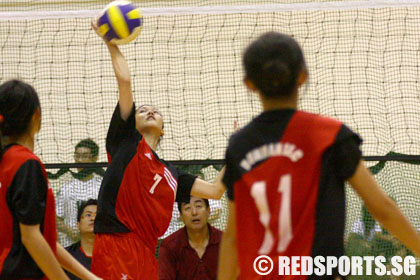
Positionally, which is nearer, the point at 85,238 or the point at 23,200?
the point at 23,200

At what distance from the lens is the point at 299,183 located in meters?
1.87

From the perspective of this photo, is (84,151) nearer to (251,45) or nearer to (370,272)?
(370,272)

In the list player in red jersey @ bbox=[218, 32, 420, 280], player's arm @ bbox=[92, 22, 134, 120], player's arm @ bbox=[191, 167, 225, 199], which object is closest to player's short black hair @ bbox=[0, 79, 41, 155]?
player's arm @ bbox=[92, 22, 134, 120]

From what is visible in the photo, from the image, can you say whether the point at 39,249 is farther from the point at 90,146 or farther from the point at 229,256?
the point at 90,146

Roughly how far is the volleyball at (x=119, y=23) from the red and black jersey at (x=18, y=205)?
4.41ft

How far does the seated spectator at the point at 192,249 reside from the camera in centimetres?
568

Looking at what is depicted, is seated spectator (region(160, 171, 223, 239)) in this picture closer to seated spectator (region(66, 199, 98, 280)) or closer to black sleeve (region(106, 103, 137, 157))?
seated spectator (region(66, 199, 98, 280))

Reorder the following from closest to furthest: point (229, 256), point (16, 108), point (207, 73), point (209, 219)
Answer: point (229, 256)
point (16, 108)
point (209, 219)
point (207, 73)

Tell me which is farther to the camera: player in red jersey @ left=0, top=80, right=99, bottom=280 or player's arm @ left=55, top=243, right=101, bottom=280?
player's arm @ left=55, top=243, right=101, bottom=280

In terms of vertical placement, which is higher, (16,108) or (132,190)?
(16,108)

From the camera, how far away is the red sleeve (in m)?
5.63

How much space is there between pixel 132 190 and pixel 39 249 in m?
1.72

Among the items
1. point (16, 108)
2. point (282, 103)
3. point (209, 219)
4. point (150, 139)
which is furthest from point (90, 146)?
point (282, 103)

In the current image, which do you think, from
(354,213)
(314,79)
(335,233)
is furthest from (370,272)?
(335,233)
